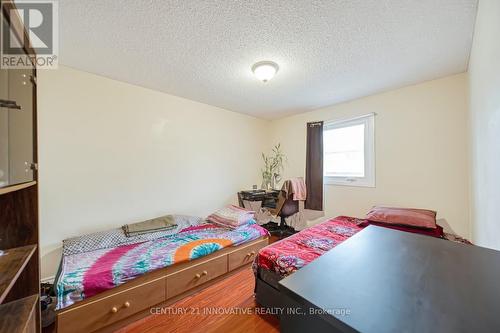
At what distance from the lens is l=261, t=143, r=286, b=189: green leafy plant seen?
4.00 metres

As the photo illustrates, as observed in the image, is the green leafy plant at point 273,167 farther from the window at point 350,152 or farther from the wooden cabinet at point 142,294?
the wooden cabinet at point 142,294

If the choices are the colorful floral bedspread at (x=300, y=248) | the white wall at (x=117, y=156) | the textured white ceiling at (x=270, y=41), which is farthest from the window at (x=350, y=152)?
the white wall at (x=117, y=156)

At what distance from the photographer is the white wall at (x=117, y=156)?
6.43 ft

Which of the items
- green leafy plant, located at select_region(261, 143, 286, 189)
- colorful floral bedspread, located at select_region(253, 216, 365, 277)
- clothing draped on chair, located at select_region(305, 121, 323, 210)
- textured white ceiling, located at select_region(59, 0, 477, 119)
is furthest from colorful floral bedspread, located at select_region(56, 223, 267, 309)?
textured white ceiling, located at select_region(59, 0, 477, 119)

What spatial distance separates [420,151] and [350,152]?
840 mm

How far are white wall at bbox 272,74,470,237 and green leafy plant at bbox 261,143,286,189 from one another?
4.30 ft

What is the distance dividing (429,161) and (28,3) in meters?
4.04

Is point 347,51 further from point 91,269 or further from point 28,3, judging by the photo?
point 91,269

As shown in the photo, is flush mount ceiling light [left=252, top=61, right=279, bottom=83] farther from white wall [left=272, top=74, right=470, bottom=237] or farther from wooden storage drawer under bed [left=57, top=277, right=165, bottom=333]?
wooden storage drawer under bed [left=57, top=277, right=165, bottom=333]

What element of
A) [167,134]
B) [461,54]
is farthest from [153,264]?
[461,54]

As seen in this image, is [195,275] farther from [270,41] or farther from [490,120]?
[490,120]

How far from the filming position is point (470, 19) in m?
1.39

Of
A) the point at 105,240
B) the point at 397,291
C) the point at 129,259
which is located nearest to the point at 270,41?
the point at 397,291

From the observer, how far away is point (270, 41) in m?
1.62
